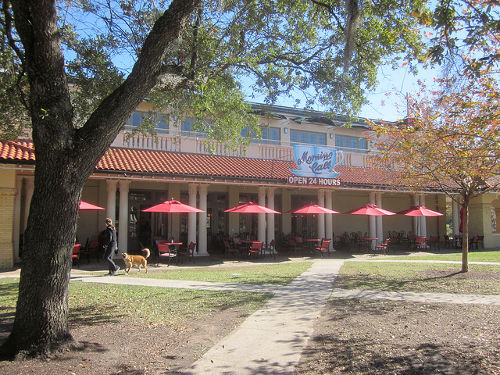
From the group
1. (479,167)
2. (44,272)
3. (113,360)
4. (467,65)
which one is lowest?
(113,360)

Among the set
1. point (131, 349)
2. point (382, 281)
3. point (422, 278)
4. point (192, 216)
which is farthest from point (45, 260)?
point (192, 216)

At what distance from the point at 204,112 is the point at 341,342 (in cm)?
702

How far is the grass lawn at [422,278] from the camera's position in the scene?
361 inches

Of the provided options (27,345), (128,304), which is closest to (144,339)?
(27,345)

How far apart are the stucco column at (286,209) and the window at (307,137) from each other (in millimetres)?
3069

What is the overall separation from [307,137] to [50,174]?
18724 millimetres

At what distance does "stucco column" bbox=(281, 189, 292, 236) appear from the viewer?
21141mm

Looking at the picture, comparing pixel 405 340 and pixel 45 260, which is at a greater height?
pixel 45 260

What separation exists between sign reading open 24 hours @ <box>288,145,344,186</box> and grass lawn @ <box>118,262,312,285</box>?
4.81 metres

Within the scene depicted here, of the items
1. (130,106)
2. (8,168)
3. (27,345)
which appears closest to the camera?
(27,345)

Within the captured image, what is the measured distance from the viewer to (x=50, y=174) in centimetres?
463

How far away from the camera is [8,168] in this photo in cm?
1223

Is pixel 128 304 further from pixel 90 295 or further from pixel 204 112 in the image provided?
pixel 204 112

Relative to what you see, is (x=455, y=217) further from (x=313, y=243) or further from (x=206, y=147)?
(x=206, y=147)
